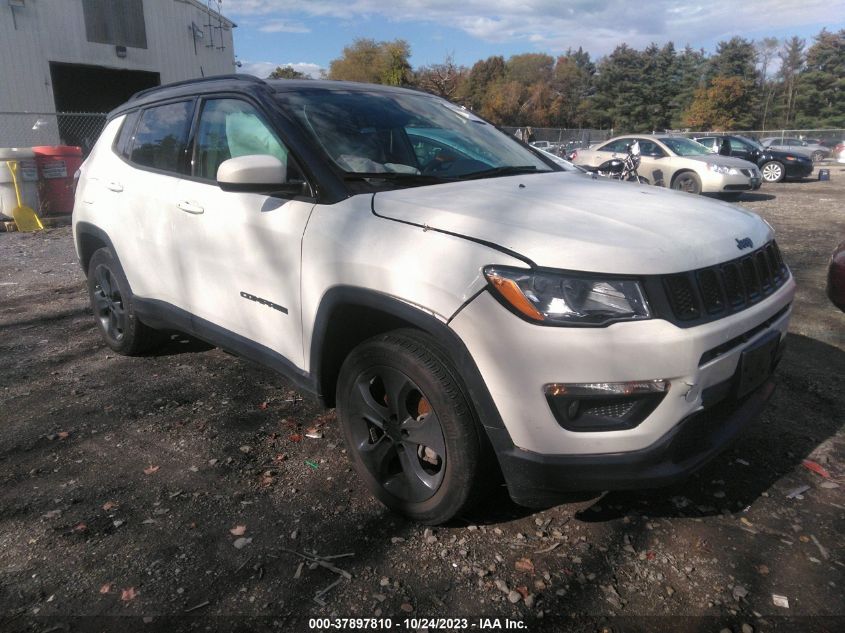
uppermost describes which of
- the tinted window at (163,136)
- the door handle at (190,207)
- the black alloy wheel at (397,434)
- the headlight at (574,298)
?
the tinted window at (163,136)

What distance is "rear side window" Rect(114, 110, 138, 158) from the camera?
4164 mm

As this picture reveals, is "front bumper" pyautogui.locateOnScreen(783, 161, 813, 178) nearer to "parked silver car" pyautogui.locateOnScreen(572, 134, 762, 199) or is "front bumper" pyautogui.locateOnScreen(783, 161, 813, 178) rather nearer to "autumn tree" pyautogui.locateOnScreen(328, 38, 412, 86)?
"parked silver car" pyautogui.locateOnScreen(572, 134, 762, 199)

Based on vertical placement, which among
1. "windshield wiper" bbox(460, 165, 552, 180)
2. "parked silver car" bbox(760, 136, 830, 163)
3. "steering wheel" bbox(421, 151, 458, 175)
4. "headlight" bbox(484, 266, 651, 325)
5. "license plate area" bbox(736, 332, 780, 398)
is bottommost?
"parked silver car" bbox(760, 136, 830, 163)

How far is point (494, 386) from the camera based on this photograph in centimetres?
211

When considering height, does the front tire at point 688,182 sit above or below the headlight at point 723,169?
below

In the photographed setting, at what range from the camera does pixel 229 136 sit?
3324 millimetres

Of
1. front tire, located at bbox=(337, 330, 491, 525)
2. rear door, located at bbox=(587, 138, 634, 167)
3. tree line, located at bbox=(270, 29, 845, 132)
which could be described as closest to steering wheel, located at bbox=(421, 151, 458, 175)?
front tire, located at bbox=(337, 330, 491, 525)

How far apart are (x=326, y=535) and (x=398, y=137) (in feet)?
6.25

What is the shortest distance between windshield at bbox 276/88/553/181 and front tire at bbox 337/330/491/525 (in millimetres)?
890

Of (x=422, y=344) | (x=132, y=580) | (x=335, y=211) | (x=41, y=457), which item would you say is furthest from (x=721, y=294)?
(x=41, y=457)

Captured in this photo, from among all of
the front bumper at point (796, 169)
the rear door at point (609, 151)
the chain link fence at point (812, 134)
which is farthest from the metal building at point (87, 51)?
the chain link fence at point (812, 134)

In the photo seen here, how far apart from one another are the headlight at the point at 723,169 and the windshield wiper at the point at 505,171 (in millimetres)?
11897

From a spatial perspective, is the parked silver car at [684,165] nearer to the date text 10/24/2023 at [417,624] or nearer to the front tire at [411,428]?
the front tire at [411,428]

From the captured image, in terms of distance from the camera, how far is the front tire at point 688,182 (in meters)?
13.8
